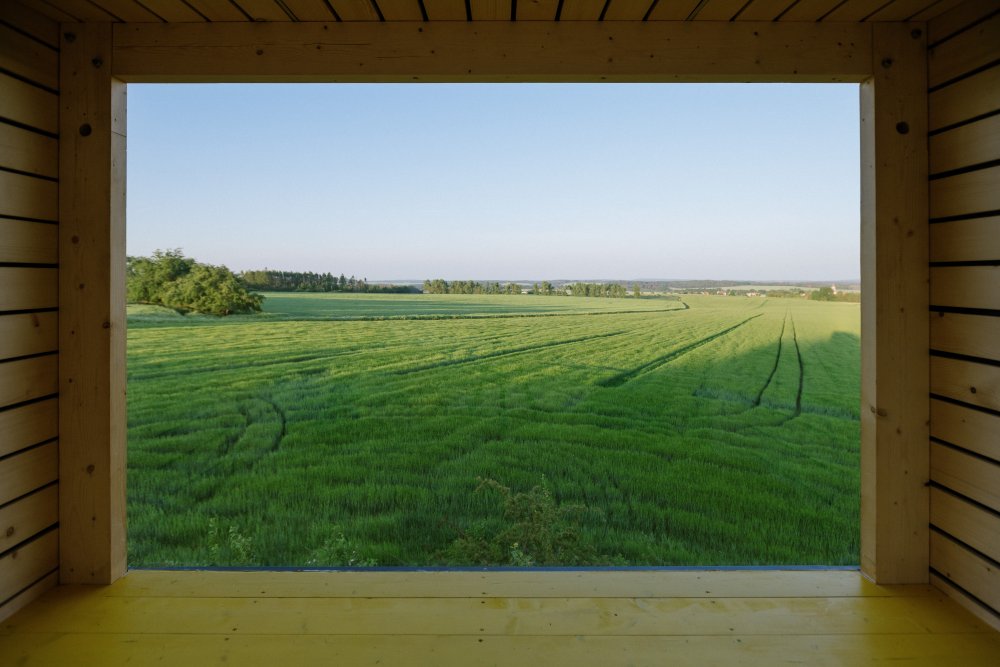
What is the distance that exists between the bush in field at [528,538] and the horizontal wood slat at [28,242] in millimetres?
2136

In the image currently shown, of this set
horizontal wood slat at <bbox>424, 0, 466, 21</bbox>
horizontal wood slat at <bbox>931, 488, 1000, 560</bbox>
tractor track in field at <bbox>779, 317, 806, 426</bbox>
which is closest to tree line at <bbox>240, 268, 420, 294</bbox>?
horizontal wood slat at <bbox>424, 0, 466, 21</bbox>

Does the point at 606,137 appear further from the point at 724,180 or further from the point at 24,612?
the point at 24,612

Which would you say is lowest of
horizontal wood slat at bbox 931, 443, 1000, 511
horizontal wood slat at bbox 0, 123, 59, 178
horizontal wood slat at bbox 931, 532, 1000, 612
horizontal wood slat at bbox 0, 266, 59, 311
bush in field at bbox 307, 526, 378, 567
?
bush in field at bbox 307, 526, 378, 567

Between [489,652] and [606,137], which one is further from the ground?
[606,137]

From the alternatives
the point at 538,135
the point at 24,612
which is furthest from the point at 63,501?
the point at 538,135

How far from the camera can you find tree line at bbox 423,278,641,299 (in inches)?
157

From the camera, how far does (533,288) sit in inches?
161

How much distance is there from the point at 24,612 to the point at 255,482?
1.50m

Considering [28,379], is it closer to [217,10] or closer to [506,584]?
[217,10]

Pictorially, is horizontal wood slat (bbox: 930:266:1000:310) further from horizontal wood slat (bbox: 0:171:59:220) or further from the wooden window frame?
horizontal wood slat (bbox: 0:171:59:220)

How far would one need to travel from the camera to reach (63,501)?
172cm

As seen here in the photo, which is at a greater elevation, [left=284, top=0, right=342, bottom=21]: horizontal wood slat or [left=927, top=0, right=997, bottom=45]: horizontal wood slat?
[left=284, top=0, right=342, bottom=21]: horizontal wood slat

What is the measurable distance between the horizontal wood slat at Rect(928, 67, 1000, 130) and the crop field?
2026 millimetres

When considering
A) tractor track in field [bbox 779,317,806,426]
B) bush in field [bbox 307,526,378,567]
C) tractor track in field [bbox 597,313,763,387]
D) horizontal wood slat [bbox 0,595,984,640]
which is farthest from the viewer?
tractor track in field [bbox 597,313,763,387]
